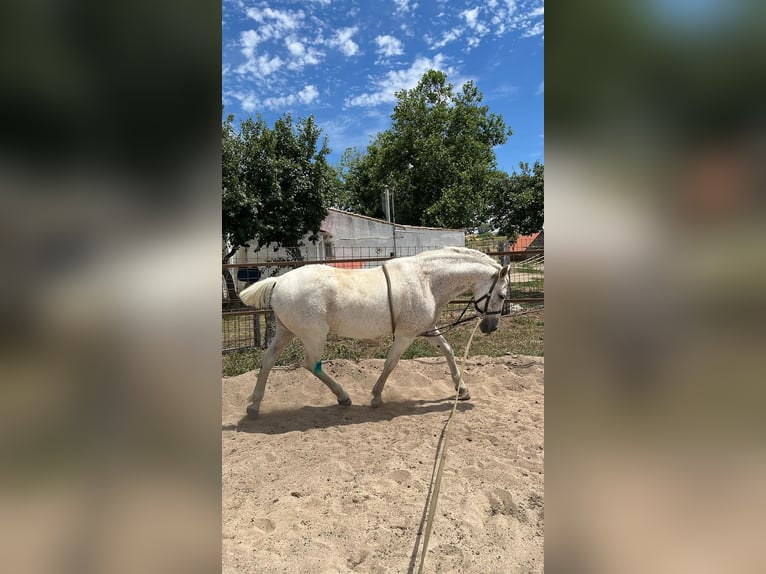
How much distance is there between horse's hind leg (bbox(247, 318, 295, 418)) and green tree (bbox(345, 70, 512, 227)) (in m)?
16.3

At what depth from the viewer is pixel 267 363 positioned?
3889 millimetres

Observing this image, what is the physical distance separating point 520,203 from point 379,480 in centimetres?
2361

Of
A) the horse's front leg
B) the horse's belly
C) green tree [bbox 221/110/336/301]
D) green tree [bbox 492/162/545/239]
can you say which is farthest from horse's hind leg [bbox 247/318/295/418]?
green tree [bbox 492/162/545/239]

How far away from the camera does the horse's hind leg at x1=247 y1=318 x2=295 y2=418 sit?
12.8 feet

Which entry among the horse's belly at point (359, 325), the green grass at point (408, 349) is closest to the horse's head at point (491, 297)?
the horse's belly at point (359, 325)

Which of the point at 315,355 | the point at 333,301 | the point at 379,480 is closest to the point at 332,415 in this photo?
the point at 315,355

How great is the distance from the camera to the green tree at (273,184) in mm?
10797

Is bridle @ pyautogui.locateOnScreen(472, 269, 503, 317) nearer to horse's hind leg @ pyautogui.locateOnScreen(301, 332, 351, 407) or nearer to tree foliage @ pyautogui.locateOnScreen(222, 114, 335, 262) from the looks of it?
horse's hind leg @ pyautogui.locateOnScreen(301, 332, 351, 407)

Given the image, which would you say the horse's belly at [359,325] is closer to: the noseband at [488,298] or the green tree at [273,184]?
the noseband at [488,298]

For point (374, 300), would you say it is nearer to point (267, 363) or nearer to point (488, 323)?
point (267, 363)
